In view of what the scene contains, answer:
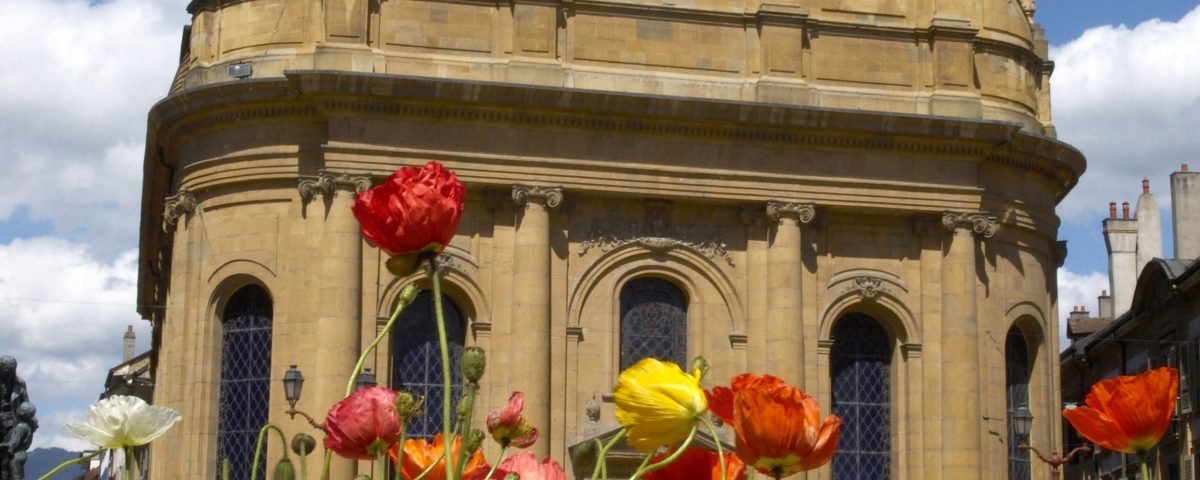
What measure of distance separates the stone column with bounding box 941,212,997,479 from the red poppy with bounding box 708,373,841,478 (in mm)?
25345

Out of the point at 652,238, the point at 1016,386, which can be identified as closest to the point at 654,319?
the point at 652,238

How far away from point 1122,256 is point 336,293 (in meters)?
27.9

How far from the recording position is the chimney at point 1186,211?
138 ft

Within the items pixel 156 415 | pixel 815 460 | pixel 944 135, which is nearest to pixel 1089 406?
pixel 815 460

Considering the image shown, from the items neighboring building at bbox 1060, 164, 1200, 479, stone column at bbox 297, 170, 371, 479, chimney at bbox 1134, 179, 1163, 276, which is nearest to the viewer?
stone column at bbox 297, 170, 371, 479

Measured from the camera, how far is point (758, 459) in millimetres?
4340

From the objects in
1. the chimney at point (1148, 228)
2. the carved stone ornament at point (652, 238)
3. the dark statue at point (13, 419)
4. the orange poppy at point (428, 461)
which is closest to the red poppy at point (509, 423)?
the orange poppy at point (428, 461)

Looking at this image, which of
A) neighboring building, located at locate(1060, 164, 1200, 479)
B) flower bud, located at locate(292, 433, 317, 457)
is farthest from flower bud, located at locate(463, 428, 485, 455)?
neighboring building, located at locate(1060, 164, 1200, 479)

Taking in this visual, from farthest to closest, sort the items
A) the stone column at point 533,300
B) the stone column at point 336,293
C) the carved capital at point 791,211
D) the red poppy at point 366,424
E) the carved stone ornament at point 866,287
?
the carved stone ornament at point 866,287 → the carved capital at point 791,211 → the stone column at point 533,300 → the stone column at point 336,293 → the red poppy at point 366,424

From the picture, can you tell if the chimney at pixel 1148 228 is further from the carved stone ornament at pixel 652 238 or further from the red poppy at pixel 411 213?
the red poppy at pixel 411 213

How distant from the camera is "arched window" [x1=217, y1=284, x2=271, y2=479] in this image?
28.6 meters

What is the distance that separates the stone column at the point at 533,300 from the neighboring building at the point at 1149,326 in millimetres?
13181

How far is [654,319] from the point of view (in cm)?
2920

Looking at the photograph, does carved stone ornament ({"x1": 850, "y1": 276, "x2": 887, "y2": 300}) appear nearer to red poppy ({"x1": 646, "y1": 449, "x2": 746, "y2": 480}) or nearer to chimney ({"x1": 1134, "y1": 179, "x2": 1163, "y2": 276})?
chimney ({"x1": 1134, "y1": 179, "x2": 1163, "y2": 276})
